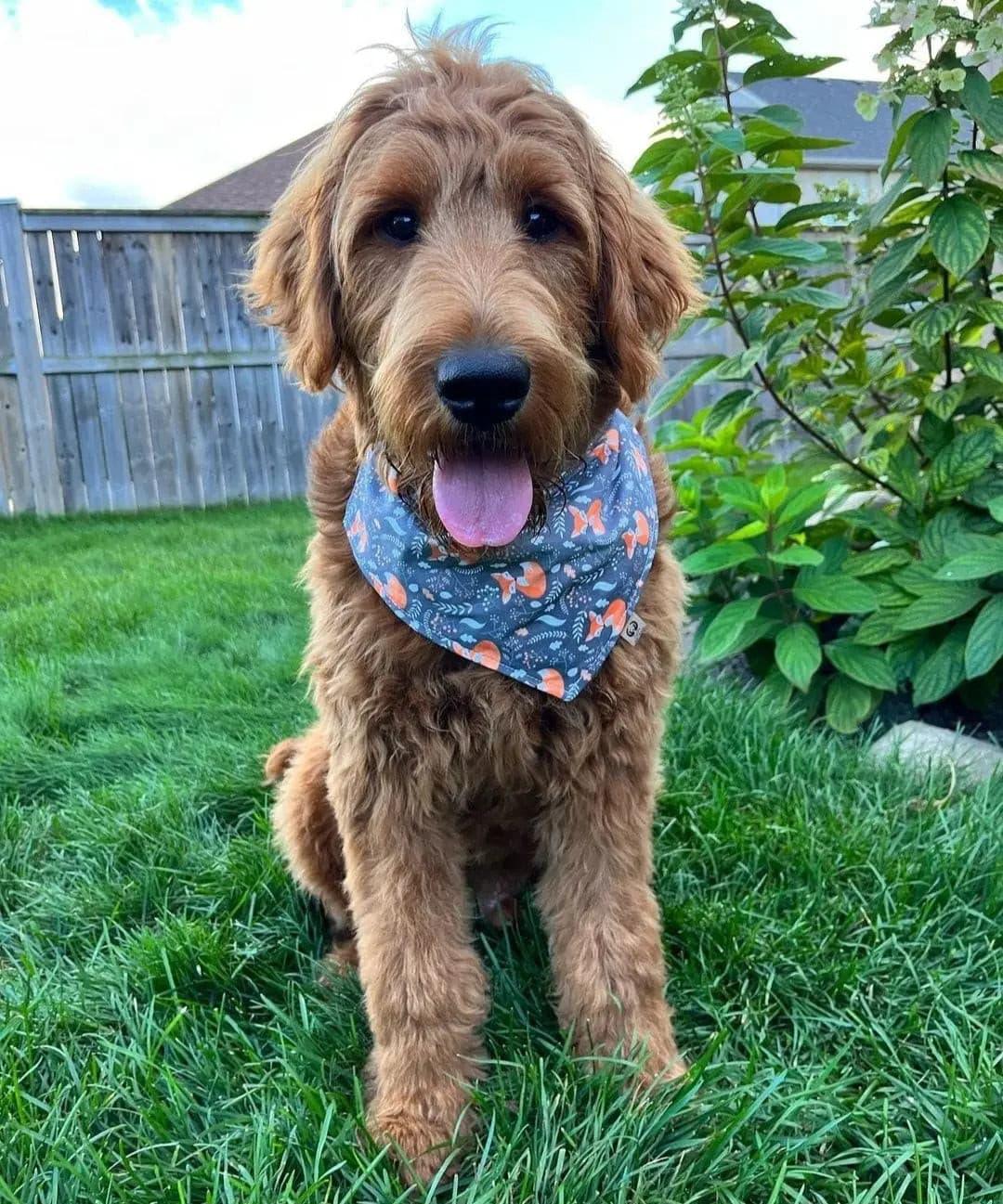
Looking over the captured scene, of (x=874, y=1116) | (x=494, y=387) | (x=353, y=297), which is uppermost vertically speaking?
(x=353, y=297)

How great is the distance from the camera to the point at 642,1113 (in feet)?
5.71

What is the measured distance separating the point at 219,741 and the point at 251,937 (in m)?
1.20

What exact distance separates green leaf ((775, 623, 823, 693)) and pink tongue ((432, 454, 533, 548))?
1.77 m

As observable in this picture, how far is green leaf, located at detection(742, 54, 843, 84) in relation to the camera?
10.3 feet

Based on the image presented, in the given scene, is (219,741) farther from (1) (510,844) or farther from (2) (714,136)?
(2) (714,136)

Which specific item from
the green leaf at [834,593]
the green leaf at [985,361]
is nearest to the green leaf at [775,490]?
the green leaf at [834,593]

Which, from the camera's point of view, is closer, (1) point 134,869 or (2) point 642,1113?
(2) point 642,1113

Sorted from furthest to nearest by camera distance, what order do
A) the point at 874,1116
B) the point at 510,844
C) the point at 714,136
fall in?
the point at 714,136 < the point at 510,844 < the point at 874,1116

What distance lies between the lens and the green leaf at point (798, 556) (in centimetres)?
328

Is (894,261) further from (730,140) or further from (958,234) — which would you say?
(730,140)

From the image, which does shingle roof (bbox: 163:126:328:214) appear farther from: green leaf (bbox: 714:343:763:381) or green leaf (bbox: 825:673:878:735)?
green leaf (bbox: 825:673:878:735)

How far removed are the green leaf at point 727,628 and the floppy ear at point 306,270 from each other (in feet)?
6.05

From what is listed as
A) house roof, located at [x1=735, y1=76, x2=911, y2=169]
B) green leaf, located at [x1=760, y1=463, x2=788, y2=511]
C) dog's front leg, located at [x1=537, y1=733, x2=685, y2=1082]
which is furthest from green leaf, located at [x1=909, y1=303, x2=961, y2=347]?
house roof, located at [x1=735, y1=76, x2=911, y2=169]

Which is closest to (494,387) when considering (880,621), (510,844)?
(510,844)
